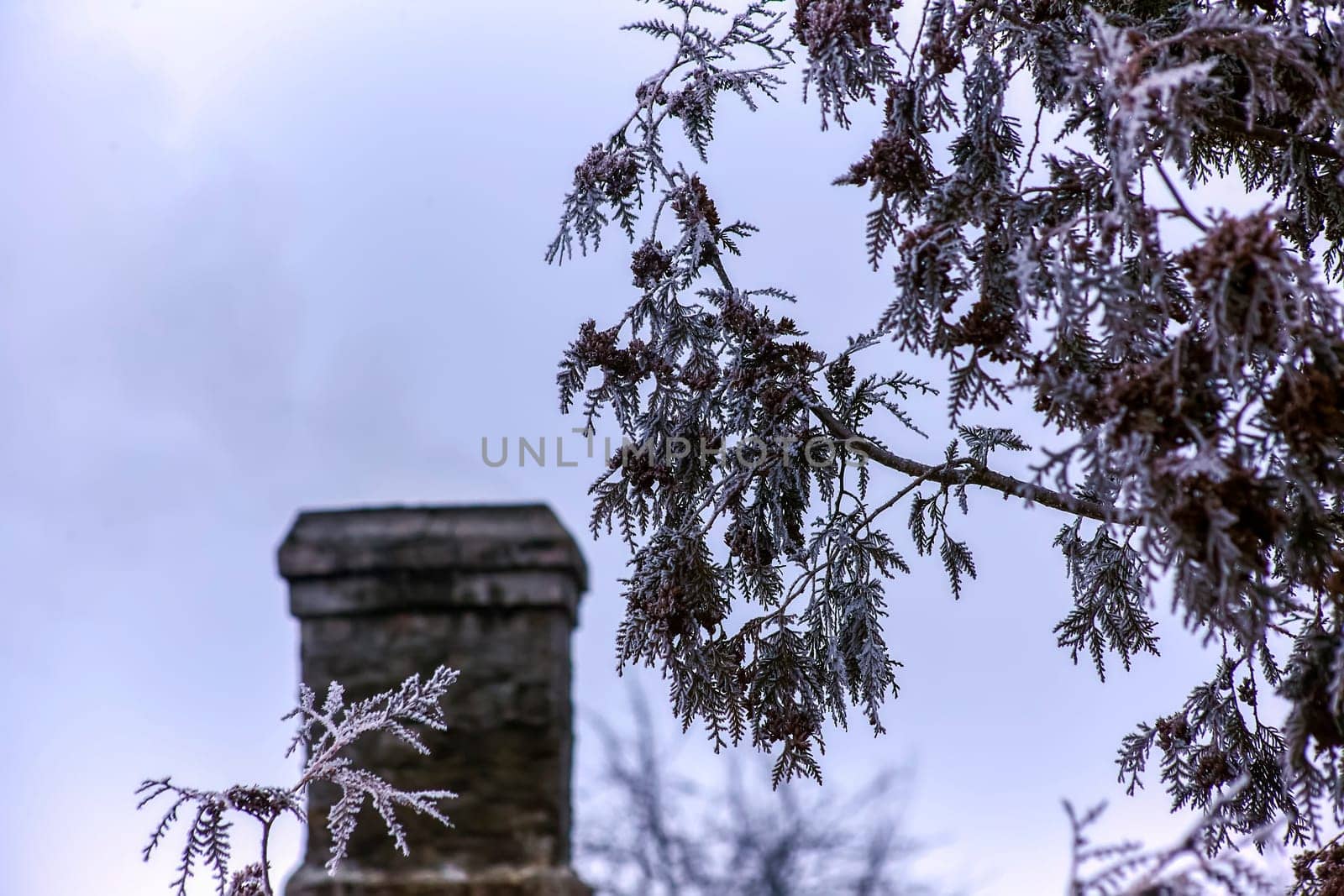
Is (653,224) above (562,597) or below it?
above

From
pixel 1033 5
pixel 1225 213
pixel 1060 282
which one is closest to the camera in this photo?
pixel 1225 213

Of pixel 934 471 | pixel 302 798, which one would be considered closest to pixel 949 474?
pixel 934 471

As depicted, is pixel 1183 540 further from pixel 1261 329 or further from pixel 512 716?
pixel 512 716

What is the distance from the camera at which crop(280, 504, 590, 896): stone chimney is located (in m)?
3.44

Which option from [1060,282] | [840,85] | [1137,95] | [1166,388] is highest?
[840,85]

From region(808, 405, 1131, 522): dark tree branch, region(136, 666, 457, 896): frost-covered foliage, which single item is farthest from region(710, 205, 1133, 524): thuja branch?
region(136, 666, 457, 896): frost-covered foliage

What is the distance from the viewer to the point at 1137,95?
1.58 metres

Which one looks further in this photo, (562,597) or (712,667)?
(562,597)

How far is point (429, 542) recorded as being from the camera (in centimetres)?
365

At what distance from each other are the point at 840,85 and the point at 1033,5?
52 centimetres

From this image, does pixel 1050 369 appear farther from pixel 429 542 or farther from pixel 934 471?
pixel 429 542

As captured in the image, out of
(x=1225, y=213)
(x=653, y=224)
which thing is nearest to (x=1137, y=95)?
(x=1225, y=213)

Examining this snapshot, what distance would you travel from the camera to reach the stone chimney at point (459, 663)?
11.3ft

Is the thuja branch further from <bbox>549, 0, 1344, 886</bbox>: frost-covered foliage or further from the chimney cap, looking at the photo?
the chimney cap
